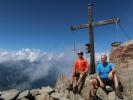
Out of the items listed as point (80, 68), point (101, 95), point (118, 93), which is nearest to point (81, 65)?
point (80, 68)

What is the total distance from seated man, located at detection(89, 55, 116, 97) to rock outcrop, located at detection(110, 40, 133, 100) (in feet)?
4.98

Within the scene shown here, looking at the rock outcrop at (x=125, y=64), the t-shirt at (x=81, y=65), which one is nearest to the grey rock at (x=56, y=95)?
the t-shirt at (x=81, y=65)

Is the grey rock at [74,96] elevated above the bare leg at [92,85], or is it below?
below

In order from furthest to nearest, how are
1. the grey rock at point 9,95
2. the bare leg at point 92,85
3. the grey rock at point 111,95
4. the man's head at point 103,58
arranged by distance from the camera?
the grey rock at point 9,95
the grey rock at point 111,95
the man's head at point 103,58
the bare leg at point 92,85

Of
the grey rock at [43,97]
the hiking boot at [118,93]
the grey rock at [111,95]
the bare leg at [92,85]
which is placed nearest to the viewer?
the bare leg at [92,85]

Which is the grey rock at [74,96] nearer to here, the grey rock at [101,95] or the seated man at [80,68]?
the seated man at [80,68]

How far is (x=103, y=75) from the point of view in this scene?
1888 centimetres

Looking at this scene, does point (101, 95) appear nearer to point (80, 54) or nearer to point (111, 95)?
point (111, 95)

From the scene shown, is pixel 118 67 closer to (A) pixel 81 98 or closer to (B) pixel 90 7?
(A) pixel 81 98

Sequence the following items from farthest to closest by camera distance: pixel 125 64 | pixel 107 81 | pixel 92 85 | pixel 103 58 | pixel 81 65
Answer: pixel 125 64
pixel 81 65
pixel 107 81
pixel 103 58
pixel 92 85

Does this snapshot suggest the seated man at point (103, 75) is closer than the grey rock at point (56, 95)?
Yes

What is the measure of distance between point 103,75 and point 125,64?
11.0 feet

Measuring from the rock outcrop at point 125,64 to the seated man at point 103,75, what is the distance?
1.52 meters

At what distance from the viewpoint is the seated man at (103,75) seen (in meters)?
18.4
